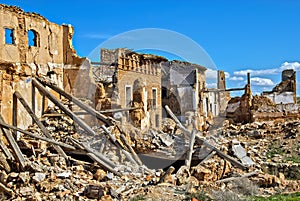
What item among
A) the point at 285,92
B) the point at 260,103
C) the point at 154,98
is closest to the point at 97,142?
the point at 154,98

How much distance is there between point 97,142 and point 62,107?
175 cm

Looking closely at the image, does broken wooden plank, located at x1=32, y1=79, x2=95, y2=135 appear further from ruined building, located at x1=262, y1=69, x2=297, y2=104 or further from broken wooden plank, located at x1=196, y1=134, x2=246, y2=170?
ruined building, located at x1=262, y1=69, x2=297, y2=104

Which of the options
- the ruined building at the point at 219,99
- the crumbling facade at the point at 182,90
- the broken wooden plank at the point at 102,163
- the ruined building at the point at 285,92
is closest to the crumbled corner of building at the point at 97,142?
the broken wooden plank at the point at 102,163

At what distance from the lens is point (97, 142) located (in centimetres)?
1194

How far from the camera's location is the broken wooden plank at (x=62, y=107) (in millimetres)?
12117

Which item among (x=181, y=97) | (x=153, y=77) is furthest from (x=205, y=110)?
(x=153, y=77)

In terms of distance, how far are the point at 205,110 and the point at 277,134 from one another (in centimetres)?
1529

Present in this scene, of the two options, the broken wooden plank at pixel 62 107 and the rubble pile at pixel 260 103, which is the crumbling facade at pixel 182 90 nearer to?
the rubble pile at pixel 260 103

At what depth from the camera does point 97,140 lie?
12.0m

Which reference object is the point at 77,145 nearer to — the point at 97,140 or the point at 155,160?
the point at 97,140

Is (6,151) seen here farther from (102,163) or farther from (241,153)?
(241,153)

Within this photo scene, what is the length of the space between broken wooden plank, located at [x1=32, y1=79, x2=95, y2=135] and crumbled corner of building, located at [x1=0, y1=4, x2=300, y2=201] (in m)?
0.04

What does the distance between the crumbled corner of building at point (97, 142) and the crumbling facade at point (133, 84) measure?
0.19ft

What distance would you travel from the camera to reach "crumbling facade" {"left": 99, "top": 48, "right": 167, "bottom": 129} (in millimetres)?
17875
